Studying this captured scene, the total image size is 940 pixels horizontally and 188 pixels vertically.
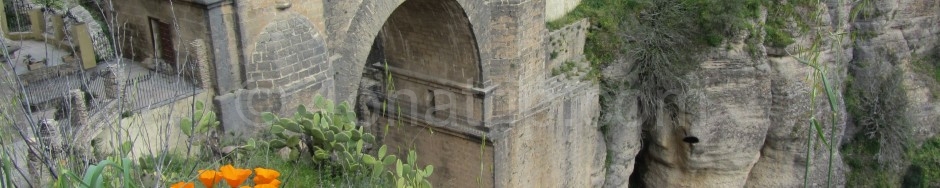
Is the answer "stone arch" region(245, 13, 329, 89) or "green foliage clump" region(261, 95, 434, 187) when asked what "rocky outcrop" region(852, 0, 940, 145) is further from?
"green foliage clump" region(261, 95, 434, 187)

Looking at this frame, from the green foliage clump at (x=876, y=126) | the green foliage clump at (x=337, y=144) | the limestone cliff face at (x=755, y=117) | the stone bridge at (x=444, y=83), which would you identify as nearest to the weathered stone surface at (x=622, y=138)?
the limestone cliff face at (x=755, y=117)

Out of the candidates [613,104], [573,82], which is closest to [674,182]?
[613,104]

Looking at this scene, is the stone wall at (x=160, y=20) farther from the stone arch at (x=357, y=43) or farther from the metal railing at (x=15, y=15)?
the metal railing at (x=15, y=15)

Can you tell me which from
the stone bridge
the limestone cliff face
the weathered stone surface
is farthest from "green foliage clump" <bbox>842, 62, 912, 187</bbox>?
the stone bridge

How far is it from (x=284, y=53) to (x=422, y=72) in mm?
4400

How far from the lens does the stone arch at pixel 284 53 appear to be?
891 centimetres

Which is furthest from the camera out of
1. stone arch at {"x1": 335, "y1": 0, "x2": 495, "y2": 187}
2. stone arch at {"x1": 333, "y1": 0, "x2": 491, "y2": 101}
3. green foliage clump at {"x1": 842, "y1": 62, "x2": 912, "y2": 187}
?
green foliage clump at {"x1": 842, "y1": 62, "x2": 912, "y2": 187}

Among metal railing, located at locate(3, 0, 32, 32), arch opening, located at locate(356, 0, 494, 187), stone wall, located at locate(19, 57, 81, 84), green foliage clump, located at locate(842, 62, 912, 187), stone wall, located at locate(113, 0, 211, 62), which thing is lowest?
green foliage clump, located at locate(842, 62, 912, 187)

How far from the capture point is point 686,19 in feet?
49.0

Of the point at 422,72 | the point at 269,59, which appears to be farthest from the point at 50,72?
the point at 422,72

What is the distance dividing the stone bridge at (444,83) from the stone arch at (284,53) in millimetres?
11

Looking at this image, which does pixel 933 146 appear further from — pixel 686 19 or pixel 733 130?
pixel 686 19

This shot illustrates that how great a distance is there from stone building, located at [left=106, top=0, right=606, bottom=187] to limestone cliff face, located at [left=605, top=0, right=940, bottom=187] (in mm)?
1486

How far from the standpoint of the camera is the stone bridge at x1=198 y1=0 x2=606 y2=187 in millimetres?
9086
